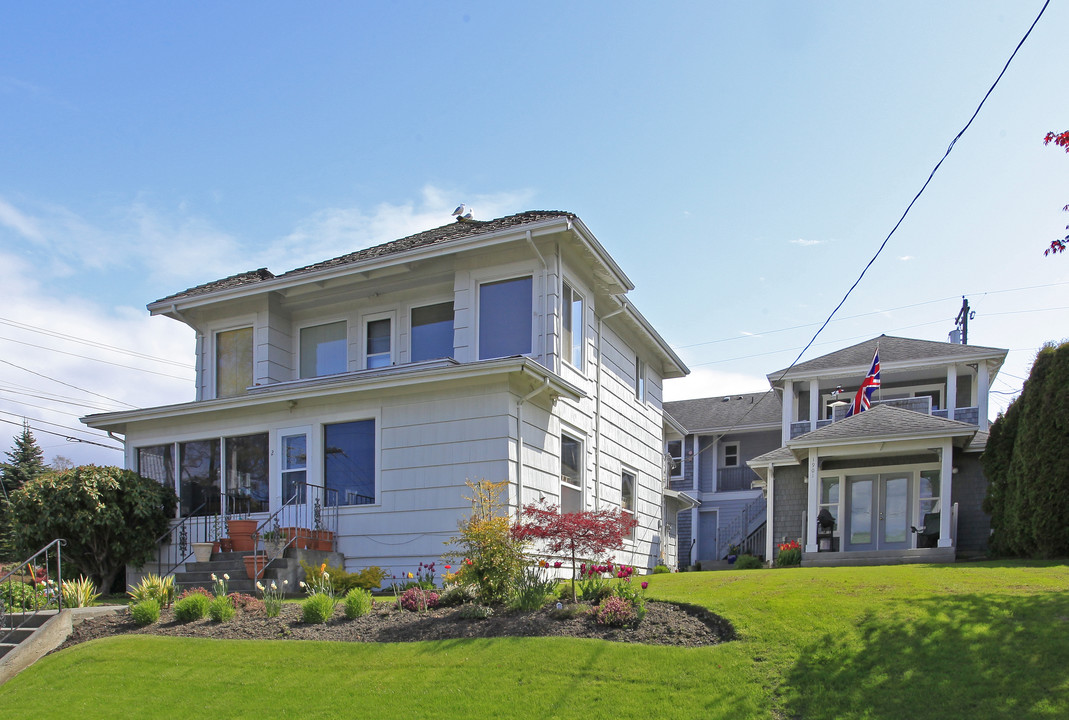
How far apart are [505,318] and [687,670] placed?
30.5 feet

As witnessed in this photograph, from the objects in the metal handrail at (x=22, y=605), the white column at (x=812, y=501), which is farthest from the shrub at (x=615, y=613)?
the white column at (x=812, y=501)

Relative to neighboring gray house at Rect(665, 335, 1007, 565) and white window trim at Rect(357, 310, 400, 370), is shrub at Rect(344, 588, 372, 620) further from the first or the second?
neighboring gray house at Rect(665, 335, 1007, 565)

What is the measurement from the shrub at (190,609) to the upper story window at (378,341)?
7.10 meters

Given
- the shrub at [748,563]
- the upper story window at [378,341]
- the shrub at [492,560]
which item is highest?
the upper story window at [378,341]

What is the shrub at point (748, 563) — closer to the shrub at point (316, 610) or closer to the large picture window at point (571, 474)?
the large picture window at point (571, 474)

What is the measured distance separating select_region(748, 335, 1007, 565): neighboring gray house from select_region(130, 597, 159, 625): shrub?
1322cm

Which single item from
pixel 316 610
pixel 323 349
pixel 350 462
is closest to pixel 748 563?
pixel 350 462

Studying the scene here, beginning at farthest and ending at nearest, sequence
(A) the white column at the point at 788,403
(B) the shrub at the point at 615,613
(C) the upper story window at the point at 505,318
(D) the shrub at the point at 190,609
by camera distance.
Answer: (A) the white column at the point at 788,403 → (C) the upper story window at the point at 505,318 → (D) the shrub at the point at 190,609 → (B) the shrub at the point at 615,613

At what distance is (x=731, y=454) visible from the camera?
35.6m

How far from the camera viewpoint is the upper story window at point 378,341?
17.8m

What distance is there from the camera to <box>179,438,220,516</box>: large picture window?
55.0 ft

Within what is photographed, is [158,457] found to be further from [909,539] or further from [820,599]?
[909,539]

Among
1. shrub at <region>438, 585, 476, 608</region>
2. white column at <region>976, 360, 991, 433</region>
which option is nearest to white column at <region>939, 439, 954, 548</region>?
white column at <region>976, 360, 991, 433</region>

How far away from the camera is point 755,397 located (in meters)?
37.3
